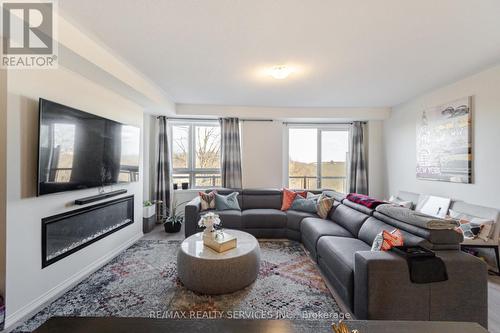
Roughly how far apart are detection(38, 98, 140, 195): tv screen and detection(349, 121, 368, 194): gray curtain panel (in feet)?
15.5

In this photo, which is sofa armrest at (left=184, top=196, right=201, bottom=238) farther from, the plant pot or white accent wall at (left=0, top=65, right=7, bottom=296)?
white accent wall at (left=0, top=65, right=7, bottom=296)

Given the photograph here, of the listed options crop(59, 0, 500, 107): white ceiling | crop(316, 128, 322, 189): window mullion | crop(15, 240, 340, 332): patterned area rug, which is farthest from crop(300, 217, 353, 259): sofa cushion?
crop(59, 0, 500, 107): white ceiling

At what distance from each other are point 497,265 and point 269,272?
110 inches

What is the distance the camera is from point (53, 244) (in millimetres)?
2244

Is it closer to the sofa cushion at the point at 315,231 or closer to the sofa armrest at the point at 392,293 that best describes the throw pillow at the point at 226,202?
the sofa cushion at the point at 315,231

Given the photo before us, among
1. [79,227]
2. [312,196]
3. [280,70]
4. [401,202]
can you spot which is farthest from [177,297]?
[401,202]

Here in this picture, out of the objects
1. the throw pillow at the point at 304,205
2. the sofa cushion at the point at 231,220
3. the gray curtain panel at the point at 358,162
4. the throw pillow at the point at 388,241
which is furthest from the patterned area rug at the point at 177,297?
the gray curtain panel at the point at 358,162

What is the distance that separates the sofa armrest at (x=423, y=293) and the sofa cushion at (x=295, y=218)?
2.07 metres

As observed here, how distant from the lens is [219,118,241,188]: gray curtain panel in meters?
5.01

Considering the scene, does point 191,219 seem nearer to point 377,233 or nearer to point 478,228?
point 377,233

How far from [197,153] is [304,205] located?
9.15 feet

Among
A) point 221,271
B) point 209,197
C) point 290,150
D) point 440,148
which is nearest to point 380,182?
point 440,148

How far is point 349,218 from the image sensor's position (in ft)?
10.5

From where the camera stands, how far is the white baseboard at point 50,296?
185 cm
